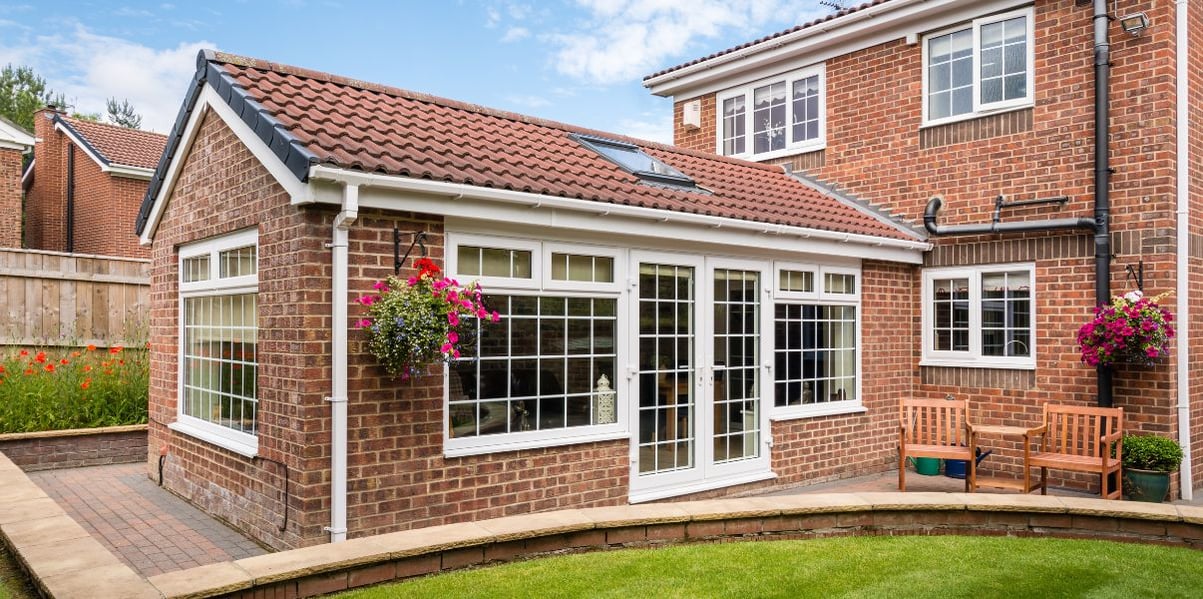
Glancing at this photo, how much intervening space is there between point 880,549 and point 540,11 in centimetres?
2782

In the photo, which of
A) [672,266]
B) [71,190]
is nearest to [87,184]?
[71,190]

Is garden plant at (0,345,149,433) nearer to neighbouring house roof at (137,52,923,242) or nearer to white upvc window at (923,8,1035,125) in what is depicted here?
neighbouring house roof at (137,52,923,242)

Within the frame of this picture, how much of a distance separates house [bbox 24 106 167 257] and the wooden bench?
21572 millimetres

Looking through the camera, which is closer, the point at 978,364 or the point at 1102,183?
the point at 1102,183

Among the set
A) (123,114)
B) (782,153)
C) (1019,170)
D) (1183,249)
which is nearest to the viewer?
(1183,249)

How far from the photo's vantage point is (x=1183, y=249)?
8586 mm

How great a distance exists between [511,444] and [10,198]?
19.7 metres

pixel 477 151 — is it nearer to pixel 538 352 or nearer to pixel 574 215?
pixel 574 215

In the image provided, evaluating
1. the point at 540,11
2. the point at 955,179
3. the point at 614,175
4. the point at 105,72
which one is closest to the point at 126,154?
the point at 540,11

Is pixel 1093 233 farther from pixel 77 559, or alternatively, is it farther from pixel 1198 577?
pixel 77 559

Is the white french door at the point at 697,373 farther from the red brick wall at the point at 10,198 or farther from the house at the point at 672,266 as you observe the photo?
the red brick wall at the point at 10,198

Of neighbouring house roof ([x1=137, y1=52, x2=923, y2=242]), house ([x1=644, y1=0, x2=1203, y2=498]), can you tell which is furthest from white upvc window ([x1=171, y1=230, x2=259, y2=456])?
house ([x1=644, y1=0, x2=1203, y2=498])

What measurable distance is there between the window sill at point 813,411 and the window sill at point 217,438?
5011 mm

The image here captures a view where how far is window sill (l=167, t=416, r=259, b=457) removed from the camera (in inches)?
263
